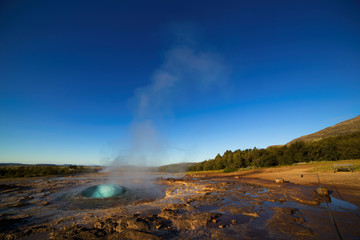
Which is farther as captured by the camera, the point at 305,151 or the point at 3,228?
the point at 305,151

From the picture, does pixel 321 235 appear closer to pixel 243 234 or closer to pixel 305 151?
pixel 243 234

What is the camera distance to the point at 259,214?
8336mm

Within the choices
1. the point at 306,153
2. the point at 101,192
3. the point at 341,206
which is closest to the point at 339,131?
the point at 306,153

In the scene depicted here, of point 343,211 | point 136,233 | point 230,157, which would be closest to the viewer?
point 136,233

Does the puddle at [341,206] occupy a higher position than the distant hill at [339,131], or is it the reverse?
the distant hill at [339,131]

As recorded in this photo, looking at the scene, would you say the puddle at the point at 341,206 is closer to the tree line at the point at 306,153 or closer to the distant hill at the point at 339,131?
the tree line at the point at 306,153

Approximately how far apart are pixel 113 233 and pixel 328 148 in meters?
40.5

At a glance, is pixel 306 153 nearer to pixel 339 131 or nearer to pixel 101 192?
pixel 101 192

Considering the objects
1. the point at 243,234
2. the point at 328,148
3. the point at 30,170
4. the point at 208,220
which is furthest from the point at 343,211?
the point at 30,170

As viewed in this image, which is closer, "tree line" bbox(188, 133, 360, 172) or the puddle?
the puddle

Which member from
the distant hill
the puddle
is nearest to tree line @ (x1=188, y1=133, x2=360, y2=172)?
the puddle

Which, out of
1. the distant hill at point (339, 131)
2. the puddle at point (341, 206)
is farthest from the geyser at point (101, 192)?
the distant hill at point (339, 131)

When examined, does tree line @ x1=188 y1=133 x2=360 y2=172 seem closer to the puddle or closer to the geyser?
the puddle

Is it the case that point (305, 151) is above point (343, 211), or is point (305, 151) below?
above
